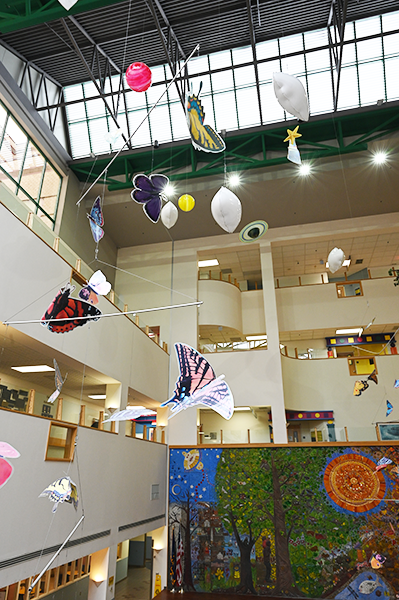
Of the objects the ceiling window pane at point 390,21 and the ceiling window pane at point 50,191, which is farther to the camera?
the ceiling window pane at point 50,191

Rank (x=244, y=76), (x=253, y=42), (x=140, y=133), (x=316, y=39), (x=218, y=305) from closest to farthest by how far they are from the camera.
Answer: (x=253, y=42)
(x=316, y=39)
(x=244, y=76)
(x=140, y=133)
(x=218, y=305)

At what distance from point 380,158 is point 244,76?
207 inches

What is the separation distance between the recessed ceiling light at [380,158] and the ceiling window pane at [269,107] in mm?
3346

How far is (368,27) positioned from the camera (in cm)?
1205

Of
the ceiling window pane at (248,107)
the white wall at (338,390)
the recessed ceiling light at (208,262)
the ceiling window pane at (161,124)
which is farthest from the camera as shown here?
the recessed ceiling light at (208,262)

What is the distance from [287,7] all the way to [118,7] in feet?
15.3

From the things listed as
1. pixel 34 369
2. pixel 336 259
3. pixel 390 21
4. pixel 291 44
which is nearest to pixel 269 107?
pixel 291 44

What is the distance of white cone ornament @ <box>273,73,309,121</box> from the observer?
4.49m

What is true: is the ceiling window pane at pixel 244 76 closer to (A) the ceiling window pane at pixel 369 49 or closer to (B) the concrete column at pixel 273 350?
(A) the ceiling window pane at pixel 369 49

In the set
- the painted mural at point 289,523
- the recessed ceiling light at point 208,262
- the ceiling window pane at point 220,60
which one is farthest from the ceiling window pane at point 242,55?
the painted mural at point 289,523

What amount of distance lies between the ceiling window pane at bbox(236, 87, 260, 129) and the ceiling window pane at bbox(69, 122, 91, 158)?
17.8 ft

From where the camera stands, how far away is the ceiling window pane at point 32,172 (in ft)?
39.6

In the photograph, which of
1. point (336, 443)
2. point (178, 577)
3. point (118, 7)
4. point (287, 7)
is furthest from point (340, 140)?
point (178, 577)

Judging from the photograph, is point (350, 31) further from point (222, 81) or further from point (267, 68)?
point (222, 81)
